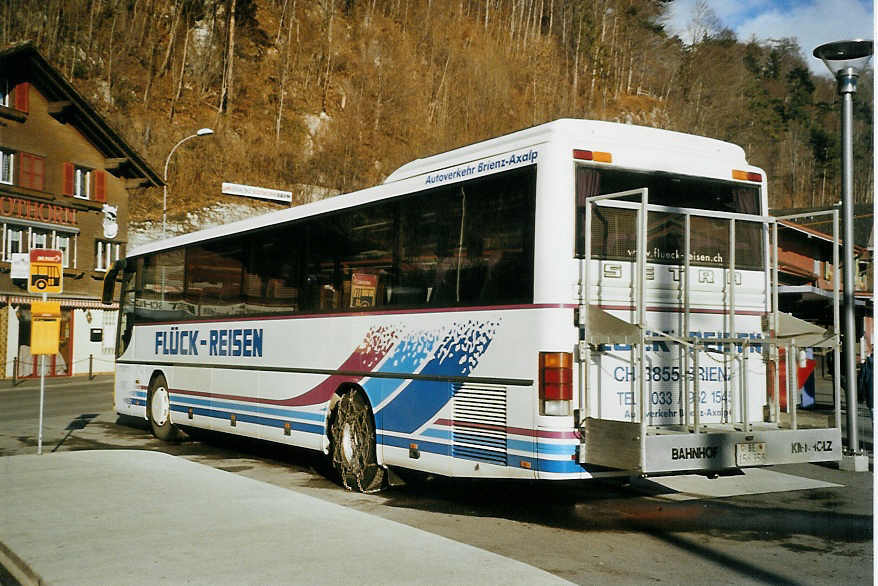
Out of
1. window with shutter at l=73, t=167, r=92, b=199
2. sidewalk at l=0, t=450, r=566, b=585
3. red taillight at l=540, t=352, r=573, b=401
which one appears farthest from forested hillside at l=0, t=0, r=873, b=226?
red taillight at l=540, t=352, r=573, b=401

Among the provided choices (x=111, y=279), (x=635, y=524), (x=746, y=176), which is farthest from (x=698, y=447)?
(x=111, y=279)

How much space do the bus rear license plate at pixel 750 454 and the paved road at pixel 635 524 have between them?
2.11 ft

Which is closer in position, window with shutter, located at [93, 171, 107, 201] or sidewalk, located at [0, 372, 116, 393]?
sidewalk, located at [0, 372, 116, 393]

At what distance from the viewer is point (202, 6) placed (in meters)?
67.1

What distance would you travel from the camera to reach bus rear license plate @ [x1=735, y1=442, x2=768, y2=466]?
746cm

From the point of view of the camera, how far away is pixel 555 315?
7.51m

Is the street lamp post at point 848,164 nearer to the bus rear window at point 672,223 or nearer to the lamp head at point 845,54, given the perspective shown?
the lamp head at point 845,54

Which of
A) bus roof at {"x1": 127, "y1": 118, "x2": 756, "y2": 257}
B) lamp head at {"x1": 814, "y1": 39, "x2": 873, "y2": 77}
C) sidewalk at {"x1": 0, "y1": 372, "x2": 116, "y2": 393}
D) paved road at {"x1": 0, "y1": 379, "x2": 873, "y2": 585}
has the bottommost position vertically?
paved road at {"x1": 0, "y1": 379, "x2": 873, "y2": 585}

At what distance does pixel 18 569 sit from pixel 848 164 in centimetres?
1155

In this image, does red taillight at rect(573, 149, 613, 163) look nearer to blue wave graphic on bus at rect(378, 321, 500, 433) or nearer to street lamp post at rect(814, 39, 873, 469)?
blue wave graphic on bus at rect(378, 321, 500, 433)

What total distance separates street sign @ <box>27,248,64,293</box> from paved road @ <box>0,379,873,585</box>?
321 cm

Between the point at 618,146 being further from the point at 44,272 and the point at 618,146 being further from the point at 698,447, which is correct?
the point at 44,272

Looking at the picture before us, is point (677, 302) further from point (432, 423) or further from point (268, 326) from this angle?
point (268, 326)

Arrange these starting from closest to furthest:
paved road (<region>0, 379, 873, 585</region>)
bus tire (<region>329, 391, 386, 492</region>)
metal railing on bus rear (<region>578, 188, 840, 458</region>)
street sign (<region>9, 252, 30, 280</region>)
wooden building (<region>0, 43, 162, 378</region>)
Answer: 1. paved road (<region>0, 379, 873, 585</region>)
2. metal railing on bus rear (<region>578, 188, 840, 458</region>)
3. bus tire (<region>329, 391, 386, 492</region>)
4. street sign (<region>9, 252, 30, 280</region>)
5. wooden building (<region>0, 43, 162, 378</region>)
